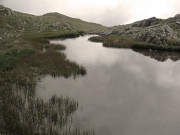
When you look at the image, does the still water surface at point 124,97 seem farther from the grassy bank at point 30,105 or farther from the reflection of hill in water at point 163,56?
the reflection of hill in water at point 163,56

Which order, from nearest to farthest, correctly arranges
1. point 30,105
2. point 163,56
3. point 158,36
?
point 30,105 → point 163,56 → point 158,36

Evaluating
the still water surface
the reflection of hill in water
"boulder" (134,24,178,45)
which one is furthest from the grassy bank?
"boulder" (134,24,178,45)

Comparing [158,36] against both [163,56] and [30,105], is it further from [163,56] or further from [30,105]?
[30,105]

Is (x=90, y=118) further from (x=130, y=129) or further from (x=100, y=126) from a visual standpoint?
(x=130, y=129)

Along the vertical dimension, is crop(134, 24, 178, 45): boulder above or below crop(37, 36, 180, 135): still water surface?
above

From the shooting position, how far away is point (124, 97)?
2152 cm

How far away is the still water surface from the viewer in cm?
1575

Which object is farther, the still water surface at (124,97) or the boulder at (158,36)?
the boulder at (158,36)

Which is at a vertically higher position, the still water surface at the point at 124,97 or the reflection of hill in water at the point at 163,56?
the reflection of hill in water at the point at 163,56

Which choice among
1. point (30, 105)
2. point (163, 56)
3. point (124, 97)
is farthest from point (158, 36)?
point (30, 105)

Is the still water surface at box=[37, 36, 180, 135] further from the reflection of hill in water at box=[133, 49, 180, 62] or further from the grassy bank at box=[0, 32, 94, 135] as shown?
the reflection of hill in water at box=[133, 49, 180, 62]

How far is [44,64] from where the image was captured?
30812mm

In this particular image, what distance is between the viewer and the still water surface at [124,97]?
15.8 m

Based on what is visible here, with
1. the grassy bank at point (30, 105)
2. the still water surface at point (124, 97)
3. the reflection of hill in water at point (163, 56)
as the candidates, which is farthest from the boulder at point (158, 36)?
the grassy bank at point (30, 105)
